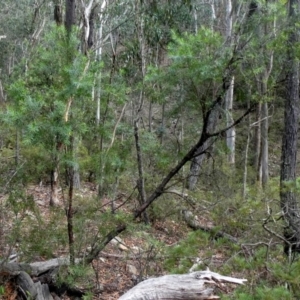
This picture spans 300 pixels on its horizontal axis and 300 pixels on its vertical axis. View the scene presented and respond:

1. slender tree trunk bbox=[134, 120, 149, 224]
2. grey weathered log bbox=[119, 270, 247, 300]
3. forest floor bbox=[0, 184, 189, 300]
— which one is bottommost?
forest floor bbox=[0, 184, 189, 300]

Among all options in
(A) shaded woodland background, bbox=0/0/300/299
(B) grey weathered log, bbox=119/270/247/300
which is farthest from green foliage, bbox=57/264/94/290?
(B) grey weathered log, bbox=119/270/247/300

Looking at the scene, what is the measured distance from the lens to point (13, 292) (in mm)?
5121

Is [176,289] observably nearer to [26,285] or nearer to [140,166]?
[26,285]

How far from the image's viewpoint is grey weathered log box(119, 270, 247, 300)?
4496 millimetres

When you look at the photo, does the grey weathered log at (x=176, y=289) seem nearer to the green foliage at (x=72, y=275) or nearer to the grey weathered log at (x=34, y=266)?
the green foliage at (x=72, y=275)

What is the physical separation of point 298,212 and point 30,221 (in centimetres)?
322

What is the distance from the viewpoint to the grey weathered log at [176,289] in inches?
177

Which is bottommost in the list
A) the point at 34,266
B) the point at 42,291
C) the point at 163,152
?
the point at 42,291

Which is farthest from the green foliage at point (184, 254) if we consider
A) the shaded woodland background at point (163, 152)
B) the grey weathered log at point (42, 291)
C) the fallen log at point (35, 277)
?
the grey weathered log at point (42, 291)

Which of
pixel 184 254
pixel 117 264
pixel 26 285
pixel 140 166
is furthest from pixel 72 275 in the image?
pixel 140 166

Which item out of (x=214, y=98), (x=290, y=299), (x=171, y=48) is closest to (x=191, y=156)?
(x=214, y=98)

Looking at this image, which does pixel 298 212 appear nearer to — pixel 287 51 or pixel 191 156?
pixel 191 156

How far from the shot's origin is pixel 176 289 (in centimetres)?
453

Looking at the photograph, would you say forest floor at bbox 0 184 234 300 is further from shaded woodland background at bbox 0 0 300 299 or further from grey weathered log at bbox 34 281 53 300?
grey weathered log at bbox 34 281 53 300
